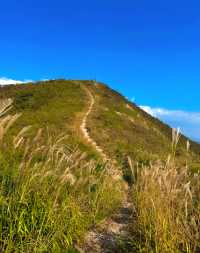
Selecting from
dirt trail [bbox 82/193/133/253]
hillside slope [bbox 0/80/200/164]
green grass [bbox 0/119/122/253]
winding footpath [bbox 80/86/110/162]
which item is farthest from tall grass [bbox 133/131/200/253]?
winding footpath [bbox 80/86/110/162]

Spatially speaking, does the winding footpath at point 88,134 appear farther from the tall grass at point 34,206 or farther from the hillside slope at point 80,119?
the tall grass at point 34,206

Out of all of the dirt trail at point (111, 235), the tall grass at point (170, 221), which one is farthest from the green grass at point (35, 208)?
the tall grass at point (170, 221)

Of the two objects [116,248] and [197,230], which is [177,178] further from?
[116,248]

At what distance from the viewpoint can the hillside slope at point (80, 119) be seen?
Result: 32.5 metres

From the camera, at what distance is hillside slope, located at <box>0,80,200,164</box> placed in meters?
32.5

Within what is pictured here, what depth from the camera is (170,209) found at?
873 centimetres

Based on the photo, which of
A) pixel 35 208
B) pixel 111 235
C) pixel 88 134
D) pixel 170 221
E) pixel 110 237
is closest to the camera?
pixel 170 221

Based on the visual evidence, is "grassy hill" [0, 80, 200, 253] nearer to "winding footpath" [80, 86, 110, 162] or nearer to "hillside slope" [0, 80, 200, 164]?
"hillside slope" [0, 80, 200, 164]

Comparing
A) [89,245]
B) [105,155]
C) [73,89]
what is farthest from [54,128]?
[73,89]

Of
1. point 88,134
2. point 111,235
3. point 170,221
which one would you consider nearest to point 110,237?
point 111,235

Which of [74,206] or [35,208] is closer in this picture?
[35,208]

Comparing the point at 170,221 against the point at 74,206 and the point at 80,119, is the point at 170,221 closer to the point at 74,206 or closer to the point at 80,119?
the point at 74,206

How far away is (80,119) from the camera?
44.9 m

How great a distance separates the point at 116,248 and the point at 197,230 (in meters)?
2.32
